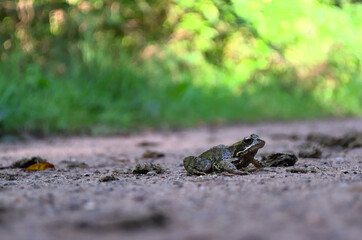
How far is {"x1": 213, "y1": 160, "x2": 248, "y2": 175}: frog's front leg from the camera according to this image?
9.98ft

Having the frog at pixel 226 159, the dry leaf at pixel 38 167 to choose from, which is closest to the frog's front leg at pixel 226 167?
the frog at pixel 226 159

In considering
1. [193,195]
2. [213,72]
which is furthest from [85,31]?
[193,195]

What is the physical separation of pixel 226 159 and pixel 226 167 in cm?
10

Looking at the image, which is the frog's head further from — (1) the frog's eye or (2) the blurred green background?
(2) the blurred green background

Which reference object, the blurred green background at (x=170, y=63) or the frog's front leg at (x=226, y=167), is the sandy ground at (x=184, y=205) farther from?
the blurred green background at (x=170, y=63)

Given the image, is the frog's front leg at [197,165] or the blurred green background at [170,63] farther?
the blurred green background at [170,63]

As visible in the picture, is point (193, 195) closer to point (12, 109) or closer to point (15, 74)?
point (12, 109)

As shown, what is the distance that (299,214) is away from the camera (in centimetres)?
180

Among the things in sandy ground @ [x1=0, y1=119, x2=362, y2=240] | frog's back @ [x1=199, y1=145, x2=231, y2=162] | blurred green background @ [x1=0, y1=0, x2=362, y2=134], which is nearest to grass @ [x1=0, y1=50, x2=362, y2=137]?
blurred green background @ [x1=0, y1=0, x2=362, y2=134]

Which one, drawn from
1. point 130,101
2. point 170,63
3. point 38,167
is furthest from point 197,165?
point 170,63

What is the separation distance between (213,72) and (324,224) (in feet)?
33.4

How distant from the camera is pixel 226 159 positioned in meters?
3.19

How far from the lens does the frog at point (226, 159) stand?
10.2 ft

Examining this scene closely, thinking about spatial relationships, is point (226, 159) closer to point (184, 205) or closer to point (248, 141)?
point (248, 141)
